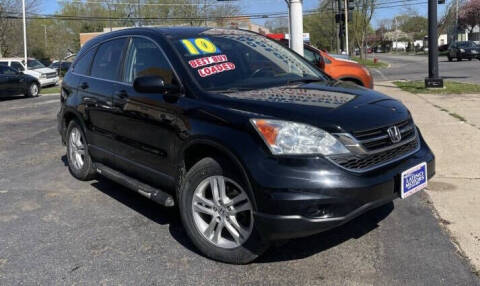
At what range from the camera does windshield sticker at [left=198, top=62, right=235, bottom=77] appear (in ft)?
12.6

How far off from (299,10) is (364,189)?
23.9 ft

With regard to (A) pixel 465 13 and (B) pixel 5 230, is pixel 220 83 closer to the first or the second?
(B) pixel 5 230

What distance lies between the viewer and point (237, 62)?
412 cm

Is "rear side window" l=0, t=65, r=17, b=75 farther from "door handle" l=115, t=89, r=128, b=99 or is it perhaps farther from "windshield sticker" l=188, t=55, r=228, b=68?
"windshield sticker" l=188, t=55, r=228, b=68

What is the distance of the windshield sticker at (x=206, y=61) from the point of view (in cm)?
390

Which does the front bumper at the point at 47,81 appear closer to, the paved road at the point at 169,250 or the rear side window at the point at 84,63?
the rear side window at the point at 84,63

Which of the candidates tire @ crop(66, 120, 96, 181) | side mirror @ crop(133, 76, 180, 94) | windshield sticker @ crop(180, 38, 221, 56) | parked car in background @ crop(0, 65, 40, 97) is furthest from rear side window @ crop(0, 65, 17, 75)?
side mirror @ crop(133, 76, 180, 94)

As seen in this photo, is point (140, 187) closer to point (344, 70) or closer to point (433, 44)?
point (344, 70)

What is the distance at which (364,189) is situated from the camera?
10.0 feet

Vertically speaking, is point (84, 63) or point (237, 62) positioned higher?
point (84, 63)

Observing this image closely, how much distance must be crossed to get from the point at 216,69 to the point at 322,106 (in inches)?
41.0

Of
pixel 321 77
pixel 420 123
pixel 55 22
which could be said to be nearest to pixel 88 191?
pixel 321 77

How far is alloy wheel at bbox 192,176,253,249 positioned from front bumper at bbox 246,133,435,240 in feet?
0.63

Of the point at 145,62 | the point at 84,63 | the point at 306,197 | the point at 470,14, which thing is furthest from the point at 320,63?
the point at 470,14
